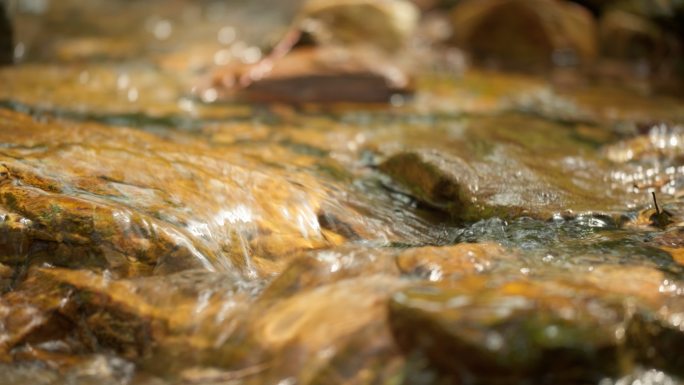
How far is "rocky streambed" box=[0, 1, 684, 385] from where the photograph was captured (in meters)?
2.24

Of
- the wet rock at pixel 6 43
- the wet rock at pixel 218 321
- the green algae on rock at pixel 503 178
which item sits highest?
the wet rock at pixel 6 43

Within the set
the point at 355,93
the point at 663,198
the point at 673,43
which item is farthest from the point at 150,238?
the point at 673,43

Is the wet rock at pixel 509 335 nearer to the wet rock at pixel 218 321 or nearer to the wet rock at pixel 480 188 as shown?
the wet rock at pixel 218 321

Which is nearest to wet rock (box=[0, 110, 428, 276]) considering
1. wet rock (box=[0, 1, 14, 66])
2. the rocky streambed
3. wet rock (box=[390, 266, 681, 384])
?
the rocky streambed

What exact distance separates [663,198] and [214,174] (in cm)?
274

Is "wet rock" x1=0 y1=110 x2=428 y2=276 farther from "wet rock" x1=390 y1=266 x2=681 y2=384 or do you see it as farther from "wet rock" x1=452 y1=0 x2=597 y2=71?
"wet rock" x1=452 y1=0 x2=597 y2=71

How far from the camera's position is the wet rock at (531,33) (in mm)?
10867

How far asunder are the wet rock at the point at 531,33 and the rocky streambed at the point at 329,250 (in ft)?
16.8

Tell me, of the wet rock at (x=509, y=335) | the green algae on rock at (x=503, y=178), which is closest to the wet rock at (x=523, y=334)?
the wet rock at (x=509, y=335)

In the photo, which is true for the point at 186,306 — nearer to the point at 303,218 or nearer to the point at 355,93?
the point at 303,218

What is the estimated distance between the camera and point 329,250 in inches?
117

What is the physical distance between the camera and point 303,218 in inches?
146

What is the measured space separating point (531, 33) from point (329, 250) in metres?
8.98

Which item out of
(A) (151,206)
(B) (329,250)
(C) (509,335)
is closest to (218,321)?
(B) (329,250)
